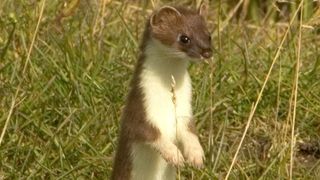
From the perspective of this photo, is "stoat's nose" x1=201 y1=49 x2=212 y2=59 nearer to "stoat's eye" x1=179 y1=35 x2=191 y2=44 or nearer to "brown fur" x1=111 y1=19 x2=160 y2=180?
"stoat's eye" x1=179 y1=35 x2=191 y2=44

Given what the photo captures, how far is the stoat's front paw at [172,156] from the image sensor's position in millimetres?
4285

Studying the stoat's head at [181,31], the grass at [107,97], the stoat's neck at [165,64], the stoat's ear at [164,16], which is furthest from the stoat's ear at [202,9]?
the grass at [107,97]

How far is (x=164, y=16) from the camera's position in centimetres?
454

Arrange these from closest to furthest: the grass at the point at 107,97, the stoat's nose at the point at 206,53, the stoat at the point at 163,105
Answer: the stoat's nose at the point at 206,53 < the stoat at the point at 163,105 < the grass at the point at 107,97

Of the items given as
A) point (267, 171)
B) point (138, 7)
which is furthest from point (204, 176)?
point (138, 7)

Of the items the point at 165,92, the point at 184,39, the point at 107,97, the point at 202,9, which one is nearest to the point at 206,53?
the point at 184,39

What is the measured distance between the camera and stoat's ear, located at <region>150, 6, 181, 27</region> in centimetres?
450

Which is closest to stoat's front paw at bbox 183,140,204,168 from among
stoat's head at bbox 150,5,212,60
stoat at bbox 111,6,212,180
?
stoat at bbox 111,6,212,180

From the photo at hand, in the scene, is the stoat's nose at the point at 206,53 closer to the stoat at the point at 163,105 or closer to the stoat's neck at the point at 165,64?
the stoat at the point at 163,105

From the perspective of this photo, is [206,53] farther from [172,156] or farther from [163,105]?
[172,156]

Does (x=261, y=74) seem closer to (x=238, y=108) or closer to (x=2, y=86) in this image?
(x=238, y=108)

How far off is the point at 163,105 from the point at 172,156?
0.78ft

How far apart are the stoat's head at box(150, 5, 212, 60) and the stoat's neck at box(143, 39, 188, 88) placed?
0.03 m

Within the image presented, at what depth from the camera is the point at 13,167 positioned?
17.1 ft
